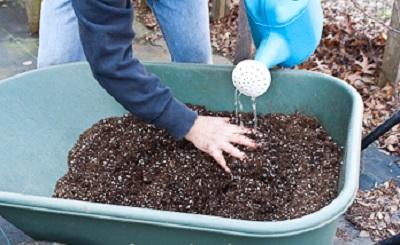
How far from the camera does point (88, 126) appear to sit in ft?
5.84

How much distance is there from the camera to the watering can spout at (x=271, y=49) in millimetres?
1492

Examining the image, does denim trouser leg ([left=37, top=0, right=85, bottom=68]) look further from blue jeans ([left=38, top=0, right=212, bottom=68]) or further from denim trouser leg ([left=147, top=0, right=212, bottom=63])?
denim trouser leg ([left=147, top=0, right=212, bottom=63])

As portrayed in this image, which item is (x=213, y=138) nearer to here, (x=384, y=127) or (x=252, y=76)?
(x=252, y=76)

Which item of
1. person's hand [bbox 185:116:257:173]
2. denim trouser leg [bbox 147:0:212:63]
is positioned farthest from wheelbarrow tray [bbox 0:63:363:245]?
person's hand [bbox 185:116:257:173]

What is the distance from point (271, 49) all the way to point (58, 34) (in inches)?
23.5

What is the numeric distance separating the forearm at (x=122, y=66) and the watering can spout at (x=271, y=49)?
27cm

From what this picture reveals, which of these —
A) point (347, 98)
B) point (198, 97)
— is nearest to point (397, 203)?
point (347, 98)

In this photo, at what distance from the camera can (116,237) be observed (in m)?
1.23

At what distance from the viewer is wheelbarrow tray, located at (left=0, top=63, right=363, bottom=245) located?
1.14m

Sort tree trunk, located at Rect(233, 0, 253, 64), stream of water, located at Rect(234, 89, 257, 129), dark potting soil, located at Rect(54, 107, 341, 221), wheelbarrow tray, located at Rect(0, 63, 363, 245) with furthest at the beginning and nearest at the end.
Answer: tree trunk, located at Rect(233, 0, 253, 64)
stream of water, located at Rect(234, 89, 257, 129)
dark potting soil, located at Rect(54, 107, 341, 221)
wheelbarrow tray, located at Rect(0, 63, 363, 245)

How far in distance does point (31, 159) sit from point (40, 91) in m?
0.18

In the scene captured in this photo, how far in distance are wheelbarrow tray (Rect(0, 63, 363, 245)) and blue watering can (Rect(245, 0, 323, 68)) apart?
0.12m

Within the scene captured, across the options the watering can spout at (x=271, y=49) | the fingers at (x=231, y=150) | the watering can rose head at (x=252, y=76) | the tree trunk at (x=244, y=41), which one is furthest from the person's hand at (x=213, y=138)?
the tree trunk at (x=244, y=41)

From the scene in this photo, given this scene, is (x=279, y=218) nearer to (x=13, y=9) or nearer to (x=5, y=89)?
(x=5, y=89)
